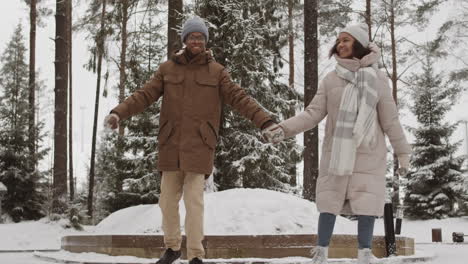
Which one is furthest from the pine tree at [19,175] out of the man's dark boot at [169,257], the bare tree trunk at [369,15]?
the man's dark boot at [169,257]

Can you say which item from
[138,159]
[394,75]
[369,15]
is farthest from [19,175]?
[394,75]

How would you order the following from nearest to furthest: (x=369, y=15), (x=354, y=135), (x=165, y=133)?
(x=354, y=135) < (x=165, y=133) < (x=369, y=15)

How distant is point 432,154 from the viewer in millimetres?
26062

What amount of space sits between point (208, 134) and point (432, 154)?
23.1 meters

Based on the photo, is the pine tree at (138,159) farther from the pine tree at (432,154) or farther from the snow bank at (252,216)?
the pine tree at (432,154)

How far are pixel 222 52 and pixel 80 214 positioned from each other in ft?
17.9

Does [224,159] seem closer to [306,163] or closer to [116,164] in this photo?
[306,163]

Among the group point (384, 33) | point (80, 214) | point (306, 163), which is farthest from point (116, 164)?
point (384, 33)

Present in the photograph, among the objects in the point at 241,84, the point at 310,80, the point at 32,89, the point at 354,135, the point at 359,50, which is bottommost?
the point at 354,135

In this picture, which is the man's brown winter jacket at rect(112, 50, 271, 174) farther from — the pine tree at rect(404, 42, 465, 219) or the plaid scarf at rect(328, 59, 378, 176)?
the pine tree at rect(404, 42, 465, 219)

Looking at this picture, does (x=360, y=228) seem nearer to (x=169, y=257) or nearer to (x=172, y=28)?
(x=169, y=257)

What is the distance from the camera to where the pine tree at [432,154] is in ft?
80.7

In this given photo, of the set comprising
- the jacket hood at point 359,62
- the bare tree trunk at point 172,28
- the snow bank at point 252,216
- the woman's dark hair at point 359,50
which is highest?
the bare tree trunk at point 172,28

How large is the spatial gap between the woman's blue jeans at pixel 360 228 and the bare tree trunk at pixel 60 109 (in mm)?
11111
